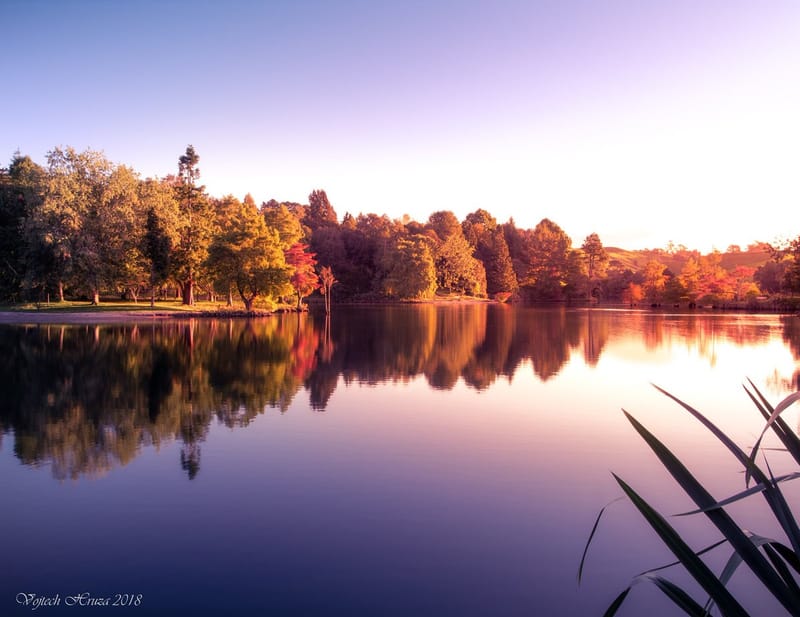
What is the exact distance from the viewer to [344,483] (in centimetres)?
807

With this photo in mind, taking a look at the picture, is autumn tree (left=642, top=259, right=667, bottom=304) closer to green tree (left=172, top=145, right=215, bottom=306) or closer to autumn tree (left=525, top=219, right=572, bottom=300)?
autumn tree (left=525, top=219, right=572, bottom=300)

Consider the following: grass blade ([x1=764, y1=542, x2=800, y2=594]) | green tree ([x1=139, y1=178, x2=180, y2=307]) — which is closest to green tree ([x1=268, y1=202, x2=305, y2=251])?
green tree ([x1=139, y1=178, x2=180, y2=307])

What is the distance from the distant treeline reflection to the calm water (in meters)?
0.10

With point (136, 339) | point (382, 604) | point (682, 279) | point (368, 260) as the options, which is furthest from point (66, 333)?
point (682, 279)

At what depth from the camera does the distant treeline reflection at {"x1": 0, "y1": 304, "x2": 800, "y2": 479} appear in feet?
34.0

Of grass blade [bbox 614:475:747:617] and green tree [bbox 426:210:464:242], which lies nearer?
grass blade [bbox 614:475:747:617]

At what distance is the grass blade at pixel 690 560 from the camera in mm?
1670

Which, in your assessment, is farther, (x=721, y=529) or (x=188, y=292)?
(x=188, y=292)

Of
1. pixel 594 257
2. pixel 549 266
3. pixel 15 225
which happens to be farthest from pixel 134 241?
pixel 594 257

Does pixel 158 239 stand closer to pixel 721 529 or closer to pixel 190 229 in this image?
pixel 190 229

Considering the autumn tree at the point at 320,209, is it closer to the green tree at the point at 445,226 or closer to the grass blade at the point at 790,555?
the green tree at the point at 445,226

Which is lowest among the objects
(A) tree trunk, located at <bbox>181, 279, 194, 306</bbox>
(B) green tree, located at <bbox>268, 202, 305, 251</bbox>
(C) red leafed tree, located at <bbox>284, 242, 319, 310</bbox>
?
(A) tree trunk, located at <bbox>181, 279, 194, 306</bbox>

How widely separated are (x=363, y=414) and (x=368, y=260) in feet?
240

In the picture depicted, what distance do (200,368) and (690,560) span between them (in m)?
17.5
